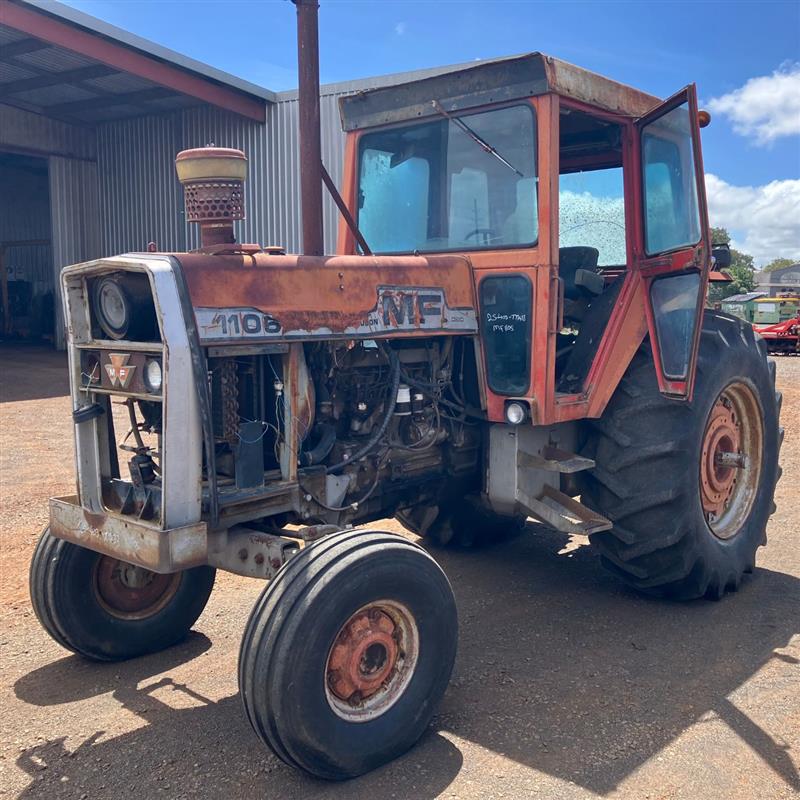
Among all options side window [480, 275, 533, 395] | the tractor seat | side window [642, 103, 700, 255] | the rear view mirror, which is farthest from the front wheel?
the rear view mirror

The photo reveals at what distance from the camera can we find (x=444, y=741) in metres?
3.37

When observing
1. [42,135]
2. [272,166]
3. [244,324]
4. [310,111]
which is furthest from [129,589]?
[42,135]

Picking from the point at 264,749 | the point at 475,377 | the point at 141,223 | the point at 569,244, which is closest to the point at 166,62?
the point at 141,223

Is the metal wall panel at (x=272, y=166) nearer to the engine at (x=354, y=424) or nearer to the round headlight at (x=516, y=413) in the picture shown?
the engine at (x=354, y=424)

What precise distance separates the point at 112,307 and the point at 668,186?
10.4 feet

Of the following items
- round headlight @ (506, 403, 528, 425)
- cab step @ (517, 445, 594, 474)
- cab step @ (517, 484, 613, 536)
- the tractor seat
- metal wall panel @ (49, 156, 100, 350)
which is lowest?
cab step @ (517, 484, 613, 536)

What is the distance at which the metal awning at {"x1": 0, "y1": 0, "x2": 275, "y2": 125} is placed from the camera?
12.9 meters

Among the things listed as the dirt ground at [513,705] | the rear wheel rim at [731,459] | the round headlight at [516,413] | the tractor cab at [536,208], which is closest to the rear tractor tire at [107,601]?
the dirt ground at [513,705]

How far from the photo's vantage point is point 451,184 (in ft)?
14.9

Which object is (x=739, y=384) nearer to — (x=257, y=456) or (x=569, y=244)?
(x=569, y=244)

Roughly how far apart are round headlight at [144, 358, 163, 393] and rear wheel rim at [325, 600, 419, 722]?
1.13 m

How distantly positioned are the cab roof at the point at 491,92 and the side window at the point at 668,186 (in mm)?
177

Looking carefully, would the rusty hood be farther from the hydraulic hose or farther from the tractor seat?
the tractor seat

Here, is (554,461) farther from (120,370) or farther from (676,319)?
(120,370)
